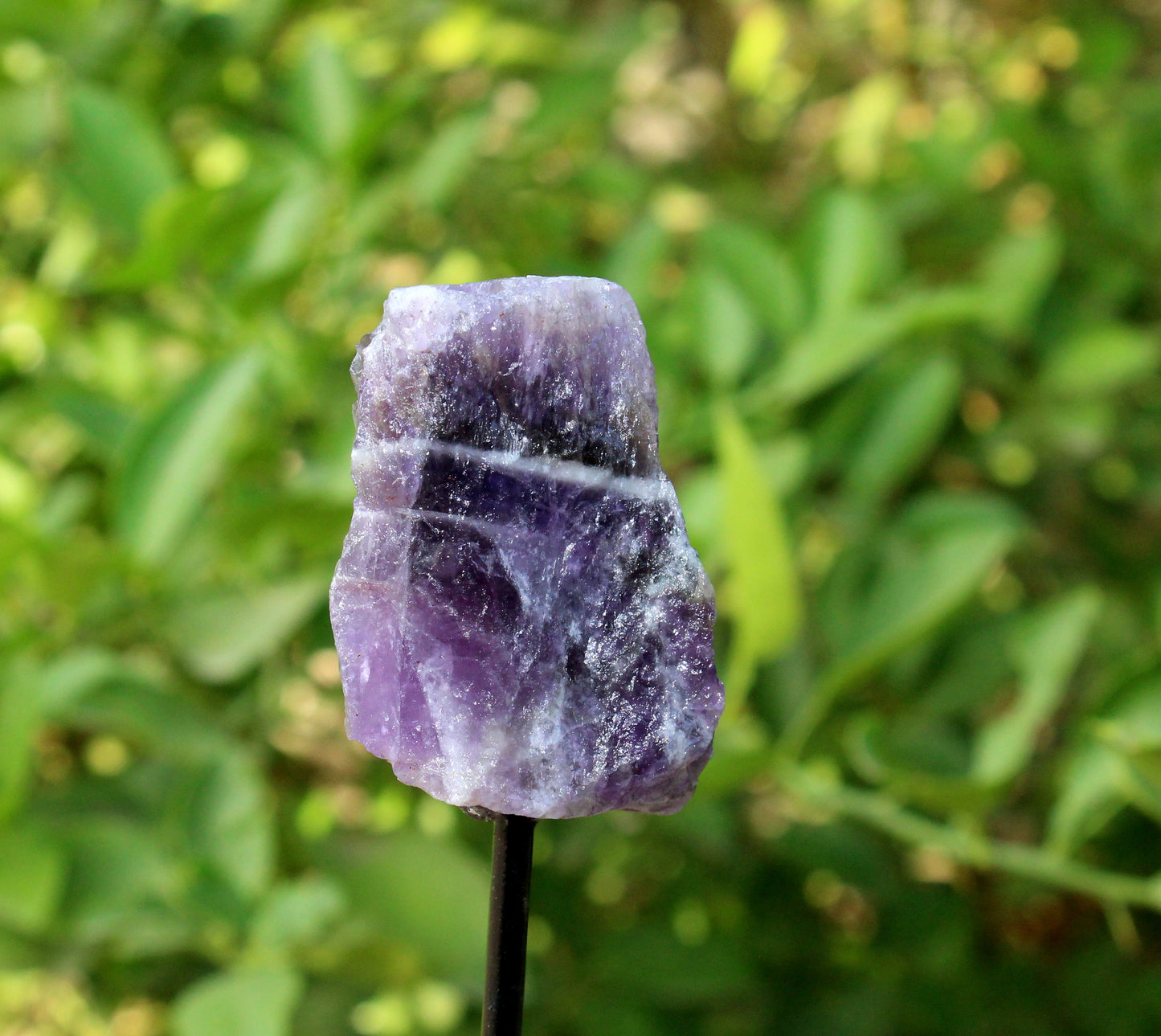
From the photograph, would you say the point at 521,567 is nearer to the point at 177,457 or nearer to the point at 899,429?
the point at 177,457

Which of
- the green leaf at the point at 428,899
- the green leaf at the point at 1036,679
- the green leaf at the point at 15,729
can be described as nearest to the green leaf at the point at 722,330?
the green leaf at the point at 1036,679

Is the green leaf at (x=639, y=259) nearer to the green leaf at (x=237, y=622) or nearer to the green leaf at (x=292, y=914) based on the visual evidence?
the green leaf at (x=237, y=622)

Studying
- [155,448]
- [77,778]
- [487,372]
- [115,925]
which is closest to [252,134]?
[155,448]

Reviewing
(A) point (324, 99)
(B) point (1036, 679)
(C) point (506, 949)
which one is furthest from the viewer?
(A) point (324, 99)

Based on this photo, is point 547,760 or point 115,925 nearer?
point 547,760

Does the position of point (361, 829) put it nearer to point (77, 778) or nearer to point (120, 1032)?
point (77, 778)

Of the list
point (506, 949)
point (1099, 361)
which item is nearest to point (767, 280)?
point (1099, 361)

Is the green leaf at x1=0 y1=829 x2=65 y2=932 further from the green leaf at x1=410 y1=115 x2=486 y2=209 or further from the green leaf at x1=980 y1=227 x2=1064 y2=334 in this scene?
the green leaf at x1=980 y1=227 x2=1064 y2=334
